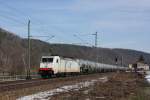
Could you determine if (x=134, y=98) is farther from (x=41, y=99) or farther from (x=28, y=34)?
(x=28, y=34)

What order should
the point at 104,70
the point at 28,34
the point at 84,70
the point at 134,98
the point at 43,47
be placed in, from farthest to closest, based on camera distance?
the point at 43,47 < the point at 104,70 < the point at 84,70 < the point at 28,34 < the point at 134,98

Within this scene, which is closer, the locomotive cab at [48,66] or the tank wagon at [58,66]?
the locomotive cab at [48,66]

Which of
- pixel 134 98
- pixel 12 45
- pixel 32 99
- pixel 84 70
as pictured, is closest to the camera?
pixel 32 99

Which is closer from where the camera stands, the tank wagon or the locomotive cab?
the locomotive cab

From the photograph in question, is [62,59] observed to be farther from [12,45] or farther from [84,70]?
[12,45]

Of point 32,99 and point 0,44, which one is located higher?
point 0,44

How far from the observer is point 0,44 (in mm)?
142750

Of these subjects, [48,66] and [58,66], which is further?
[58,66]

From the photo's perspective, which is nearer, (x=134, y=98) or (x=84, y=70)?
(x=134, y=98)

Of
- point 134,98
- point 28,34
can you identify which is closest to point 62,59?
point 28,34

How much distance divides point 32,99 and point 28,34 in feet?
133

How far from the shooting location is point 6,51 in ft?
457

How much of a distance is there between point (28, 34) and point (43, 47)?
11288 centimetres

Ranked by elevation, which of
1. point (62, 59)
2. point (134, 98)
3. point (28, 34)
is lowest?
point (134, 98)
